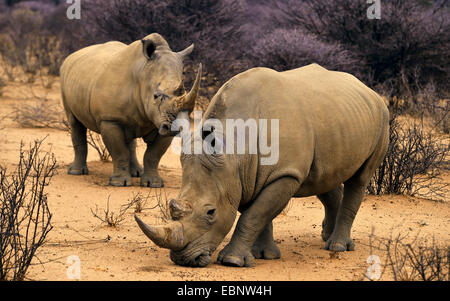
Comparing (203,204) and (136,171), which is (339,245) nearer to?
(203,204)

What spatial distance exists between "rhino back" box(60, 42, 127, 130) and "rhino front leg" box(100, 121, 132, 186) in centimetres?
36

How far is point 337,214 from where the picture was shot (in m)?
6.63

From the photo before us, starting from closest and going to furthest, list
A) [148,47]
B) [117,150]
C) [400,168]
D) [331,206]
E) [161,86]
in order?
[331,206] → [161,86] → [148,47] → [400,168] → [117,150]

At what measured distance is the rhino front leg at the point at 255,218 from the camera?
5.42m

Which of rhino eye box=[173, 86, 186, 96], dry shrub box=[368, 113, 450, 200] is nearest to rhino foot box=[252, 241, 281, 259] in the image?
rhino eye box=[173, 86, 186, 96]

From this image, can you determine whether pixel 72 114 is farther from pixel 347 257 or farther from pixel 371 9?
pixel 371 9

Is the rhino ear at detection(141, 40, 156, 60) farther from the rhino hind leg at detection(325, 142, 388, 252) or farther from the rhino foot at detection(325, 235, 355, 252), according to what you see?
the rhino foot at detection(325, 235, 355, 252)

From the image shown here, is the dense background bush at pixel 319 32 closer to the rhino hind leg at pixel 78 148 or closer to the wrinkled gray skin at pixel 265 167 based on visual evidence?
the rhino hind leg at pixel 78 148

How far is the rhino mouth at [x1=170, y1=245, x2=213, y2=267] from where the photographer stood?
520 centimetres

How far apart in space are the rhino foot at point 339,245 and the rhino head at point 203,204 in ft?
4.72

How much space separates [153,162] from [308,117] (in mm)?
4045

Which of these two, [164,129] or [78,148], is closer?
[164,129]

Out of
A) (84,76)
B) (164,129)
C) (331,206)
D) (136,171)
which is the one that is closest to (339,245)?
(331,206)

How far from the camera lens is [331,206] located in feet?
22.1
